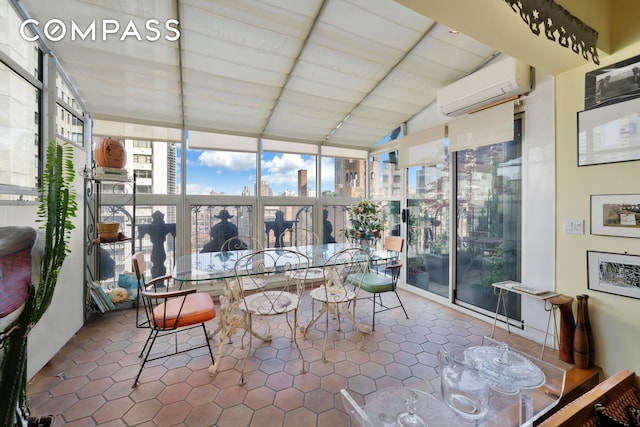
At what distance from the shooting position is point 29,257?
108 centimetres

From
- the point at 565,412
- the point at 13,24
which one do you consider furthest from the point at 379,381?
the point at 13,24

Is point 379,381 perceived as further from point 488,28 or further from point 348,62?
point 348,62

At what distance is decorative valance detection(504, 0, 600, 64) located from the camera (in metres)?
1.42

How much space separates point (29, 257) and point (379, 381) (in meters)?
2.18

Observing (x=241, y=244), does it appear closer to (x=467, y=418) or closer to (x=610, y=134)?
(x=467, y=418)

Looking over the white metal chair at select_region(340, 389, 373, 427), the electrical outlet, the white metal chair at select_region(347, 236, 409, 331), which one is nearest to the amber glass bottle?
the electrical outlet

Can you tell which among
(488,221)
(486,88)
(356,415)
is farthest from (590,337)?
(486,88)

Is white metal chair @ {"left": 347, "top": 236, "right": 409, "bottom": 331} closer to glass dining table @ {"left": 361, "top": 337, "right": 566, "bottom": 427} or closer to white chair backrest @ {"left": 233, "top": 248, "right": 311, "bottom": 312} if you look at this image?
white chair backrest @ {"left": 233, "top": 248, "right": 311, "bottom": 312}

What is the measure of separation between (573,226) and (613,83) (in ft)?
3.67

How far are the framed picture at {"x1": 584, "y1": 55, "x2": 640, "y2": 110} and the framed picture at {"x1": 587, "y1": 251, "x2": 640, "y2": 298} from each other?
117cm

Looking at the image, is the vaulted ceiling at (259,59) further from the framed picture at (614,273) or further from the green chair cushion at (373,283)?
the green chair cushion at (373,283)

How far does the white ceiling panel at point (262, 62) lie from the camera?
6.97 ft

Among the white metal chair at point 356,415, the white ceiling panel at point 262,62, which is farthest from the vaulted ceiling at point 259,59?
the white metal chair at point 356,415

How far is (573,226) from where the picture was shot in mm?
2262
